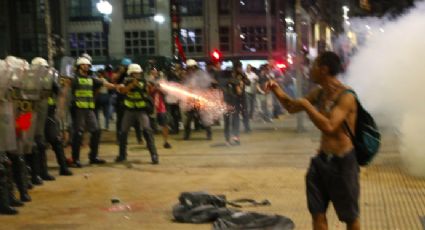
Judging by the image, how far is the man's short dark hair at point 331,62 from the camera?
15.6ft

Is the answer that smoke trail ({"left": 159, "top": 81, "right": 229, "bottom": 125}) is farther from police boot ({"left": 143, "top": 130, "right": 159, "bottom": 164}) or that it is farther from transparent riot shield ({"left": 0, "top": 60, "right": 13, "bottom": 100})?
transparent riot shield ({"left": 0, "top": 60, "right": 13, "bottom": 100})

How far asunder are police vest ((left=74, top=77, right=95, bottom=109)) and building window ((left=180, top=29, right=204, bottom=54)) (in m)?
31.0

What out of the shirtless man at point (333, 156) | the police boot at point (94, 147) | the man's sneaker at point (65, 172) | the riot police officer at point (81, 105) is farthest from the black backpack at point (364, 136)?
the police boot at point (94, 147)

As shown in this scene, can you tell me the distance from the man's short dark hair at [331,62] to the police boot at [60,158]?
5.64 m

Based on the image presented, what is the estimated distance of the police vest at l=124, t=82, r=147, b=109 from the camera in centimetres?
1086

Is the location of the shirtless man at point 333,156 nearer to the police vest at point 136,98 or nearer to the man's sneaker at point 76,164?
the police vest at point 136,98

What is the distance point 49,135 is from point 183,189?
86.8 inches

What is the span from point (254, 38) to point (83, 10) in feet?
36.6

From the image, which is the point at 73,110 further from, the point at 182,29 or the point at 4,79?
the point at 182,29

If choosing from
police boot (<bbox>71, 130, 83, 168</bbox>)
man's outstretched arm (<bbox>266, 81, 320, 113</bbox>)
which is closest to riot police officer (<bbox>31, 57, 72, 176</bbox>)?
police boot (<bbox>71, 130, 83, 168</bbox>)

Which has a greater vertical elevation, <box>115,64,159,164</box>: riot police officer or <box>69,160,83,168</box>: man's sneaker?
<box>115,64,159,164</box>: riot police officer

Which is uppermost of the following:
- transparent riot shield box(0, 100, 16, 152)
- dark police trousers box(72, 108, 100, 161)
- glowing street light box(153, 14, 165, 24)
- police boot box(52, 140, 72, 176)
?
glowing street light box(153, 14, 165, 24)

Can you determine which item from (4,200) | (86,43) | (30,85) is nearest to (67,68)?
(30,85)

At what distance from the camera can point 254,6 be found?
139ft
